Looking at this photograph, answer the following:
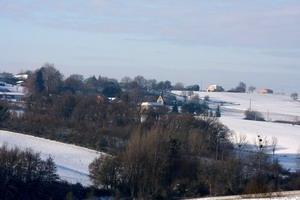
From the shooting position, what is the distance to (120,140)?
57.1 metres

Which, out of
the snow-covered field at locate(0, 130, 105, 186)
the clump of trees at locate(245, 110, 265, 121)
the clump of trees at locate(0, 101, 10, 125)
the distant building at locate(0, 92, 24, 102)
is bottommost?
the snow-covered field at locate(0, 130, 105, 186)

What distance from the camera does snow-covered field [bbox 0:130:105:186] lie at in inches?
1705

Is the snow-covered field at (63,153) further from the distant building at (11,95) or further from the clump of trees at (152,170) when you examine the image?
the distant building at (11,95)

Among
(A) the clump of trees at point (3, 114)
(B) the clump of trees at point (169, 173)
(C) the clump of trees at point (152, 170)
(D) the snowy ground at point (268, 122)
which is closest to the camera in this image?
(B) the clump of trees at point (169, 173)

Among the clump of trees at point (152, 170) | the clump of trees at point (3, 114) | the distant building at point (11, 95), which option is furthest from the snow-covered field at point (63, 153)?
the distant building at point (11, 95)

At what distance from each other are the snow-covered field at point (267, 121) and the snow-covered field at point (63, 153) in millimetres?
15667

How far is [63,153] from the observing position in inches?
2128

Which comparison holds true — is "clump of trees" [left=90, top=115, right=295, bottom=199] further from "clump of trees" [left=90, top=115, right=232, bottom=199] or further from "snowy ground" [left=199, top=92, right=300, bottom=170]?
"snowy ground" [left=199, top=92, right=300, bottom=170]

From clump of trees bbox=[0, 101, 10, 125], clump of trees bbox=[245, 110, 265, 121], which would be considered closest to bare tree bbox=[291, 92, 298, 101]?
clump of trees bbox=[245, 110, 265, 121]

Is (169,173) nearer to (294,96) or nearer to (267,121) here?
(267,121)

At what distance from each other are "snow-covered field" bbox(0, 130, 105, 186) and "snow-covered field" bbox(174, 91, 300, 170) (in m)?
15.7

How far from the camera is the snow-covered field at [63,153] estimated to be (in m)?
43.3

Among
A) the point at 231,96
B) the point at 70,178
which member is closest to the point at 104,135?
the point at 70,178

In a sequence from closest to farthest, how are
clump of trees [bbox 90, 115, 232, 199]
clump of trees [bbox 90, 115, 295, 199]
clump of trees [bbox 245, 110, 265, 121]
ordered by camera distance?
clump of trees [bbox 90, 115, 295, 199] < clump of trees [bbox 90, 115, 232, 199] < clump of trees [bbox 245, 110, 265, 121]
